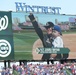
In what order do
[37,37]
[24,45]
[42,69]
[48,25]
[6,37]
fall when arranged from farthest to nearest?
[48,25], [37,37], [24,45], [6,37], [42,69]

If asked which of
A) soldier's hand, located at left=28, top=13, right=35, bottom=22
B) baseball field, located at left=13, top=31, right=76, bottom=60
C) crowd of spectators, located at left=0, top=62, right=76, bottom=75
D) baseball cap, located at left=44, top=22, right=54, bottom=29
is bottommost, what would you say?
crowd of spectators, located at left=0, top=62, right=76, bottom=75

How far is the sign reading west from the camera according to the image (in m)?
32.0

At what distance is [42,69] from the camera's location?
3166 centimetres

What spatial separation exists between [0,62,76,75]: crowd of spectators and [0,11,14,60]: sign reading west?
990mm

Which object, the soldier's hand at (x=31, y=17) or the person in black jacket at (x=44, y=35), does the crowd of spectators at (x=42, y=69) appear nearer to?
the person in black jacket at (x=44, y=35)

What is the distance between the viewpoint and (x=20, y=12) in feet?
109

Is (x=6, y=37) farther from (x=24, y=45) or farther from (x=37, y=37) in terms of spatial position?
(x=37, y=37)

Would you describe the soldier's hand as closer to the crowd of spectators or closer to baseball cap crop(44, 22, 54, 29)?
baseball cap crop(44, 22, 54, 29)

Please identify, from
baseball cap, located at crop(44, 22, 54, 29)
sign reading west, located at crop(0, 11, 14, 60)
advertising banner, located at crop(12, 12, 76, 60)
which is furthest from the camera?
baseball cap, located at crop(44, 22, 54, 29)

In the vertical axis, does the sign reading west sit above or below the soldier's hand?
below

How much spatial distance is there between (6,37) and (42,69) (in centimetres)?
343

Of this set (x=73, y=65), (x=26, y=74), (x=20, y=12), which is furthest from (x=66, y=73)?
(x=20, y=12)

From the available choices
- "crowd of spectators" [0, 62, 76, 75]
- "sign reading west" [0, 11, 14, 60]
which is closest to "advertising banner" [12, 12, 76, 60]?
"sign reading west" [0, 11, 14, 60]

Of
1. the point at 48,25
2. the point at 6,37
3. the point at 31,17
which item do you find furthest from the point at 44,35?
the point at 6,37
